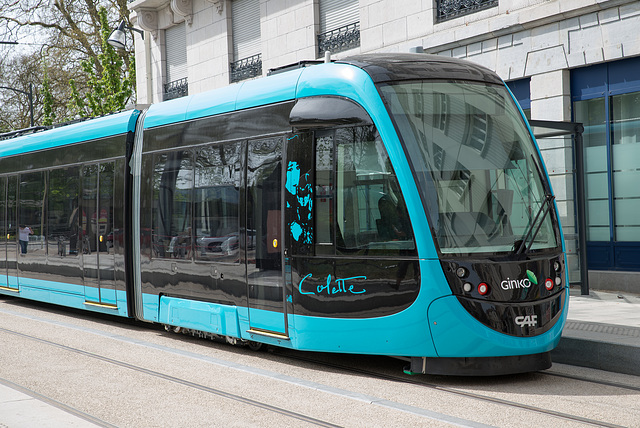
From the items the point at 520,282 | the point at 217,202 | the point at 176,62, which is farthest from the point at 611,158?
the point at 176,62

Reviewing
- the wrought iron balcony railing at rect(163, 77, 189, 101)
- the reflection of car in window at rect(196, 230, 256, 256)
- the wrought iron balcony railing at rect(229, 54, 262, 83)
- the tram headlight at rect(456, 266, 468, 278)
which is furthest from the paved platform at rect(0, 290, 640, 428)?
the wrought iron balcony railing at rect(163, 77, 189, 101)

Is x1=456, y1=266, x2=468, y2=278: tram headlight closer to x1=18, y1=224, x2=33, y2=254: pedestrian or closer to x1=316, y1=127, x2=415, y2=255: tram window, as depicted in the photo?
x1=316, y1=127, x2=415, y2=255: tram window

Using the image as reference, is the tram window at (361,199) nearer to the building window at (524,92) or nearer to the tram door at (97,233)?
the tram door at (97,233)

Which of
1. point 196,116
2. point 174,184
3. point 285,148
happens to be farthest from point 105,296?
point 285,148

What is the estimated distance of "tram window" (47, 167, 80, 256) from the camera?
457 inches

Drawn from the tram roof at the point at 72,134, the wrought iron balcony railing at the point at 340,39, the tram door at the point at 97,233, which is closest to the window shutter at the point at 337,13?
the wrought iron balcony railing at the point at 340,39

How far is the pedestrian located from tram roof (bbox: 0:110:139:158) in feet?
4.20

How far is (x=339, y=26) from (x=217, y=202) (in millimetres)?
9955

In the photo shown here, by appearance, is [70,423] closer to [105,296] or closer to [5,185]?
[105,296]

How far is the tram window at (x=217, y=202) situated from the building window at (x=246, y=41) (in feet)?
37.3

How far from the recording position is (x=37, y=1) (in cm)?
3256

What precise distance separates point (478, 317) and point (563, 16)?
790 cm

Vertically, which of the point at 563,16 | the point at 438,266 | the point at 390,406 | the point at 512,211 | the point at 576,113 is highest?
the point at 563,16

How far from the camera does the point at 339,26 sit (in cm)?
1753
